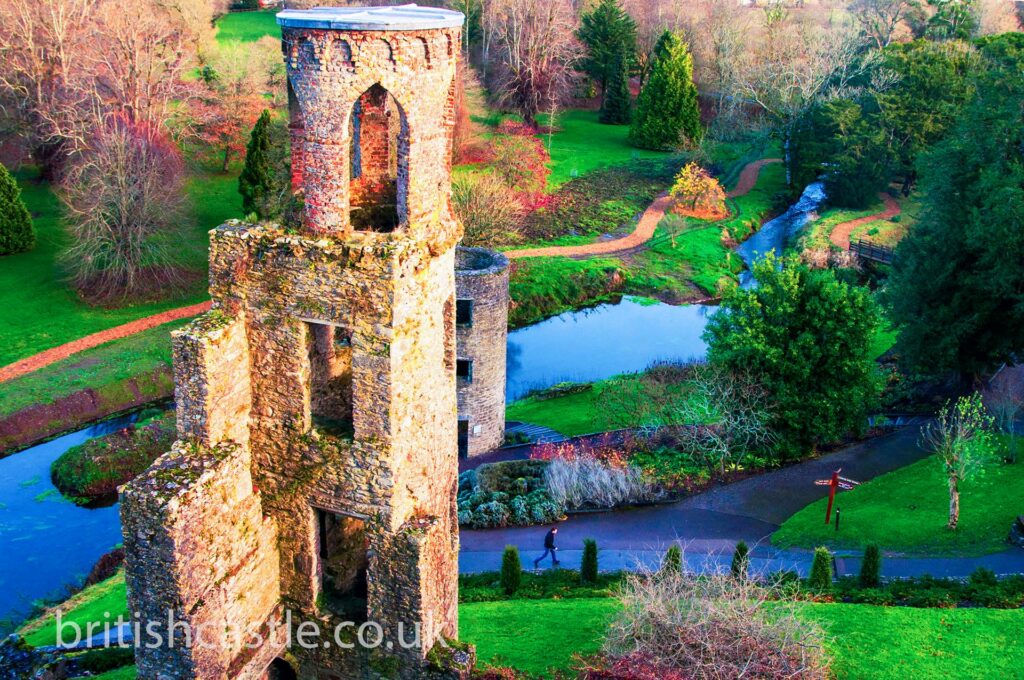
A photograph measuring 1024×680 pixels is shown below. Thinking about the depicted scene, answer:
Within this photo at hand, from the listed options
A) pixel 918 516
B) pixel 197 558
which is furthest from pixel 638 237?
pixel 197 558

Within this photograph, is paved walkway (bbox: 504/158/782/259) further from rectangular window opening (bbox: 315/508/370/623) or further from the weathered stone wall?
the weathered stone wall

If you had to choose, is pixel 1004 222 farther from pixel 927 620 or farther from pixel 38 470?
pixel 38 470

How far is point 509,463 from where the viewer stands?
90.6 feet

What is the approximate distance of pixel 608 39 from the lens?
2781 inches

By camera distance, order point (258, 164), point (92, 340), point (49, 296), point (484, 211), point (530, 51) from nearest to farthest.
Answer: point (92, 340) → point (49, 296) → point (258, 164) → point (484, 211) → point (530, 51)

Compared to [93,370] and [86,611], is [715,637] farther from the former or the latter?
[93,370]

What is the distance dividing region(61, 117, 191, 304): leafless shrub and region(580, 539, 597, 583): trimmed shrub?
25451mm

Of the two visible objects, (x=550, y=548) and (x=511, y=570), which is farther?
(x=550, y=548)

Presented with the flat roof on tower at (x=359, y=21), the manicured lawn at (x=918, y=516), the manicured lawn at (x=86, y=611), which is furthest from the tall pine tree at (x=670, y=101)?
the flat roof on tower at (x=359, y=21)

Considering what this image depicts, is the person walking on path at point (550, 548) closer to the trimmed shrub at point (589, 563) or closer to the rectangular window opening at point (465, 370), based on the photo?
the trimmed shrub at point (589, 563)

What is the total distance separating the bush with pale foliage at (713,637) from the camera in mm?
14734

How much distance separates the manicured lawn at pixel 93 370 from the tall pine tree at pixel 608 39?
44743 millimetres

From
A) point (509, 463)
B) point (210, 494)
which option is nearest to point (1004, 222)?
point (509, 463)

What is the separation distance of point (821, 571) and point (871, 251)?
2792cm
